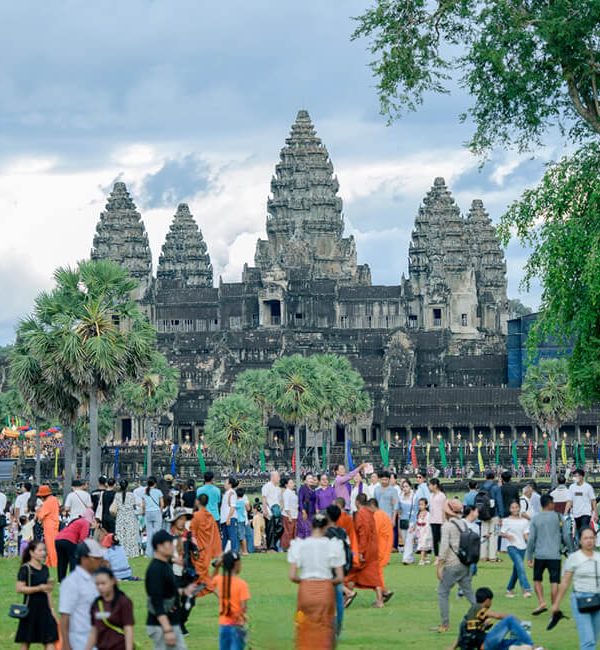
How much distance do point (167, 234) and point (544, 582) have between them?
167827 mm

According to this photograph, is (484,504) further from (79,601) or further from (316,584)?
(79,601)

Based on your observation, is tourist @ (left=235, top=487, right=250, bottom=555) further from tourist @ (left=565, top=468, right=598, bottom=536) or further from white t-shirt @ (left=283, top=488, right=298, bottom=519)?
tourist @ (left=565, top=468, right=598, bottom=536)

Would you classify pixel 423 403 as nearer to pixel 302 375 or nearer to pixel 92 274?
pixel 302 375

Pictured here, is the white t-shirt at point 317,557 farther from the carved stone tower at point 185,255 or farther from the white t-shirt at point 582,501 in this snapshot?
the carved stone tower at point 185,255

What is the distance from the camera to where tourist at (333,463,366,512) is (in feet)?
102

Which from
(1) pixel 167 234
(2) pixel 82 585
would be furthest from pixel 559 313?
(1) pixel 167 234

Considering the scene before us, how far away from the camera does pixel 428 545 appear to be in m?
34.5

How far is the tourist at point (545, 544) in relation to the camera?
992 inches

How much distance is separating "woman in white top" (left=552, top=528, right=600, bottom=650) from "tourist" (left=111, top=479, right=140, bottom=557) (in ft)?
43.8

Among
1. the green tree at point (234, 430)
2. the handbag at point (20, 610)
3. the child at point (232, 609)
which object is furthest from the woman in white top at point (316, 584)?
the green tree at point (234, 430)

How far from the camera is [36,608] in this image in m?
19.8

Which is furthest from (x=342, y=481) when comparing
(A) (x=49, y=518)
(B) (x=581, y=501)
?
(A) (x=49, y=518)

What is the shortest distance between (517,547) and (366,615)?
3104 millimetres

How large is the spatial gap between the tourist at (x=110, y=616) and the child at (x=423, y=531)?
16.9 meters
